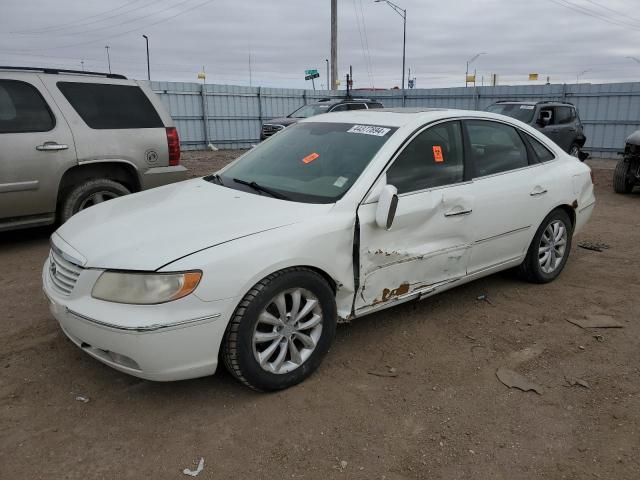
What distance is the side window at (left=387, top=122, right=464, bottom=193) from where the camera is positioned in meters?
3.56

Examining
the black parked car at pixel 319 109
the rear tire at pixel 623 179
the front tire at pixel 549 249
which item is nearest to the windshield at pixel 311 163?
the front tire at pixel 549 249

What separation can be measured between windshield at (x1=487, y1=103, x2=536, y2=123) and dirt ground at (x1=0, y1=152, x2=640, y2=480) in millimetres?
8958

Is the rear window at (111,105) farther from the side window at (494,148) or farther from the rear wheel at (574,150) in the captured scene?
the rear wheel at (574,150)

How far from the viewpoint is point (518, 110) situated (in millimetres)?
12461

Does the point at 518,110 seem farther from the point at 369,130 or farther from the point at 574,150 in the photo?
the point at 369,130

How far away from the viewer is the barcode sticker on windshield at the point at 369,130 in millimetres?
3714

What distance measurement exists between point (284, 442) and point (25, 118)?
15.1 feet

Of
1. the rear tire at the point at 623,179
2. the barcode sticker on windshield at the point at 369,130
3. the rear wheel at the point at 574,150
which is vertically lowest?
the rear tire at the point at 623,179

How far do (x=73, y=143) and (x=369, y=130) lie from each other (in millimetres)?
3545

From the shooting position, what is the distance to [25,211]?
5.54 m

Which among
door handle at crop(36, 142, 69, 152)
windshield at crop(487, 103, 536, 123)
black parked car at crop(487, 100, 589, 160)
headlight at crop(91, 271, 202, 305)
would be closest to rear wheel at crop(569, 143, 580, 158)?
black parked car at crop(487, 100, 589, 160)

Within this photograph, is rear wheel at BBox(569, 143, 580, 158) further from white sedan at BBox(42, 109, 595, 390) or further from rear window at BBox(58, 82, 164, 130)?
rear window at BBox(58, 82, 164, 130)

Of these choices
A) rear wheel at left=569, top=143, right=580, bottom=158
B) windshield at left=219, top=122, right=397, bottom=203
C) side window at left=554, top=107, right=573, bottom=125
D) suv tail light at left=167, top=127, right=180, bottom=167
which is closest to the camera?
windshield at left=219, top=122, right=397, bottom=203

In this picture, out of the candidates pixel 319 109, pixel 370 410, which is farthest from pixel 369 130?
pixel 319 109
